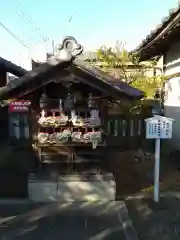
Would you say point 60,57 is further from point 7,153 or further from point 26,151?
point 7,153

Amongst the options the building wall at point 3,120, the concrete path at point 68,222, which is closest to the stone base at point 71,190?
the concrete path at point 68,222

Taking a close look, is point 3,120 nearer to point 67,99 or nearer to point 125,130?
point 125,130

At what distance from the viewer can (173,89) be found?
1122 centimetres

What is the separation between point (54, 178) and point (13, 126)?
182 inches

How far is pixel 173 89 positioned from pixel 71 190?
21.3 ft

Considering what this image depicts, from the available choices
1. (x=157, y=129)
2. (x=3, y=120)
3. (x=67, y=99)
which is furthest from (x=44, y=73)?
(x=3, y=120)

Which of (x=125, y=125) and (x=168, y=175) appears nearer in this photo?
(x=125, y=125)

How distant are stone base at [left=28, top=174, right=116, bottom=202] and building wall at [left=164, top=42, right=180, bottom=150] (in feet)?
15.8

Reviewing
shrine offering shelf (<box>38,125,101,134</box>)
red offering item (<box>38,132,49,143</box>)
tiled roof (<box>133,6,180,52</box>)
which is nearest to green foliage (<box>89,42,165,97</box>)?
tiled roof (<box>133,6,180,52</box>)

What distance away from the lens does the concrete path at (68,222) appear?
4.92 m

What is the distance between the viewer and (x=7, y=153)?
8.88 metres

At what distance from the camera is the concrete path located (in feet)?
16.1

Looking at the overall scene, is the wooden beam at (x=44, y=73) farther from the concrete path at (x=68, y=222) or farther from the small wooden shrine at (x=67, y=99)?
the concrete path at (x=68, y=222)

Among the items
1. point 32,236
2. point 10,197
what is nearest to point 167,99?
point 10,197
